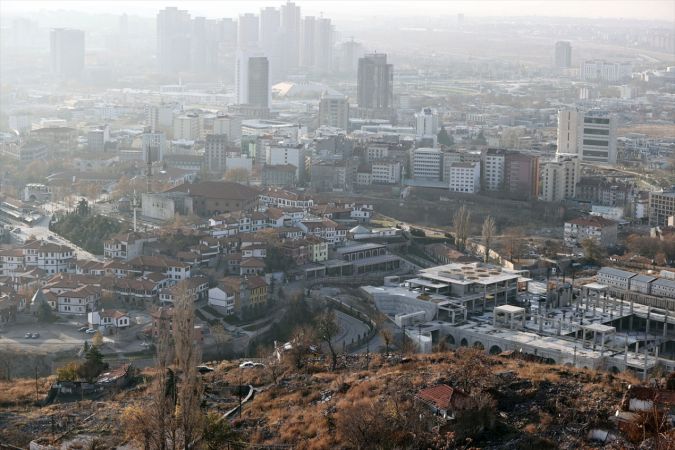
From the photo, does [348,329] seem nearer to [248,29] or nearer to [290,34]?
[290,34]

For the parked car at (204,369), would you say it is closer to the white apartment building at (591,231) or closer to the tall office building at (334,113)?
the white apartment building at (591,231)

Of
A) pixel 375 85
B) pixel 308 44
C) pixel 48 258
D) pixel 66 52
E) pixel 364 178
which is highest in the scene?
pixel 308 44

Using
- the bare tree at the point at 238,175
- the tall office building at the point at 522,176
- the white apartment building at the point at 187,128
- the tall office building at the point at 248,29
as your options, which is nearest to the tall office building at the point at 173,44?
the tall office building at the point at 248,29

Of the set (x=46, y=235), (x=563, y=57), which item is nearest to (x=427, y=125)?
(x=46, y=235)

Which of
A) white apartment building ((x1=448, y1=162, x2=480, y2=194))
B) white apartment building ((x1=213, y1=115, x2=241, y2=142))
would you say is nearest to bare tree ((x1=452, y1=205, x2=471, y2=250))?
white apartment building ((x1=448, y1=162, x2=480, y2=194))

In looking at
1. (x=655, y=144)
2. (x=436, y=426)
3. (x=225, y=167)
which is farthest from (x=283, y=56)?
(x=436, y=426)

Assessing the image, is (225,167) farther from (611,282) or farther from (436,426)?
(436,426)
